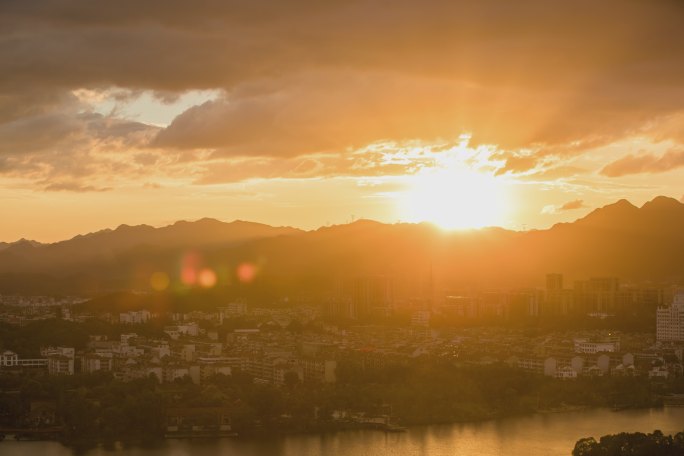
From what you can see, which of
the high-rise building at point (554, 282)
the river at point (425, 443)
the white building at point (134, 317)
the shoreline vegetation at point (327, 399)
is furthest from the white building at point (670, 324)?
the white building at point (134, 317)

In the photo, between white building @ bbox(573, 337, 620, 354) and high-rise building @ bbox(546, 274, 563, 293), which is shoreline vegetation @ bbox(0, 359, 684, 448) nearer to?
white building @ bbox(573, 337, 620, 354)

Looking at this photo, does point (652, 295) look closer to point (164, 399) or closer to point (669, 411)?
point (669, 411)

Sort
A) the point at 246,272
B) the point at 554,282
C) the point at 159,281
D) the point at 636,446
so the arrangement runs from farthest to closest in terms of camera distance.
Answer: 1. the point at 246,272
2. the point at 159,281
3. the point at 554,282
4. the point at 636,446

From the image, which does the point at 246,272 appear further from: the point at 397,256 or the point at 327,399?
the point at 327,399

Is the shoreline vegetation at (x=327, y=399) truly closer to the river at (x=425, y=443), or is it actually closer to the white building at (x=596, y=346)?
the river at (x=425, y=443)

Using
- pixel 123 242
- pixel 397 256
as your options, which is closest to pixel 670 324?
pixel 397 256

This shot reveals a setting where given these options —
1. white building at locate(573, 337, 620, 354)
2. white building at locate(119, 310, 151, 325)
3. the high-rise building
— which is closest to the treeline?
white building at locate(573, 337, 620, 354)
